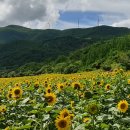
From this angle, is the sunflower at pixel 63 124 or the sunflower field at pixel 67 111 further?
the sunflower field at pixel 67 111

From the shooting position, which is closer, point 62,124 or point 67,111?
point 62,124

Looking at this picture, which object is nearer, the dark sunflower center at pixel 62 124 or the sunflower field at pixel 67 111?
the dark sunflower center at pixel 62 124

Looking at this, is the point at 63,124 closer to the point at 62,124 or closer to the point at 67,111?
the point at 62,124

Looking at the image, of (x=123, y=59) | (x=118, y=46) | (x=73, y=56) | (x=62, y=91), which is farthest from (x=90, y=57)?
(x=62, y=91)

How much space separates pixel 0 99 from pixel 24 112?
111 inches

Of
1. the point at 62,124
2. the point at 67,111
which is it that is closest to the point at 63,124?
the point at 62,124

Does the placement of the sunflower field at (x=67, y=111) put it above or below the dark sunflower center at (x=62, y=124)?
below

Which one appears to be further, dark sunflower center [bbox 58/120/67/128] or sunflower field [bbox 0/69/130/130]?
sunflower field [bbox 0/69/130/130]

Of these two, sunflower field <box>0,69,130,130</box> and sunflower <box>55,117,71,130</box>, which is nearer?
sunflower <box>55,117,71,130</box>

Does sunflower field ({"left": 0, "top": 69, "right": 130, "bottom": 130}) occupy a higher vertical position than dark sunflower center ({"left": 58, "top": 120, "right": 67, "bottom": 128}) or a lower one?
lower

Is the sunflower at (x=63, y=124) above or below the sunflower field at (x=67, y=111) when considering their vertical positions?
above

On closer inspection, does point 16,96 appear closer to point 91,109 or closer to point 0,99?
point 0,99

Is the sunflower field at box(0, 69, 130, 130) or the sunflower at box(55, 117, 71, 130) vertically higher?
the sunflower at box(55, 117, 71, 130)

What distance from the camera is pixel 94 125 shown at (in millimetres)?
6574
